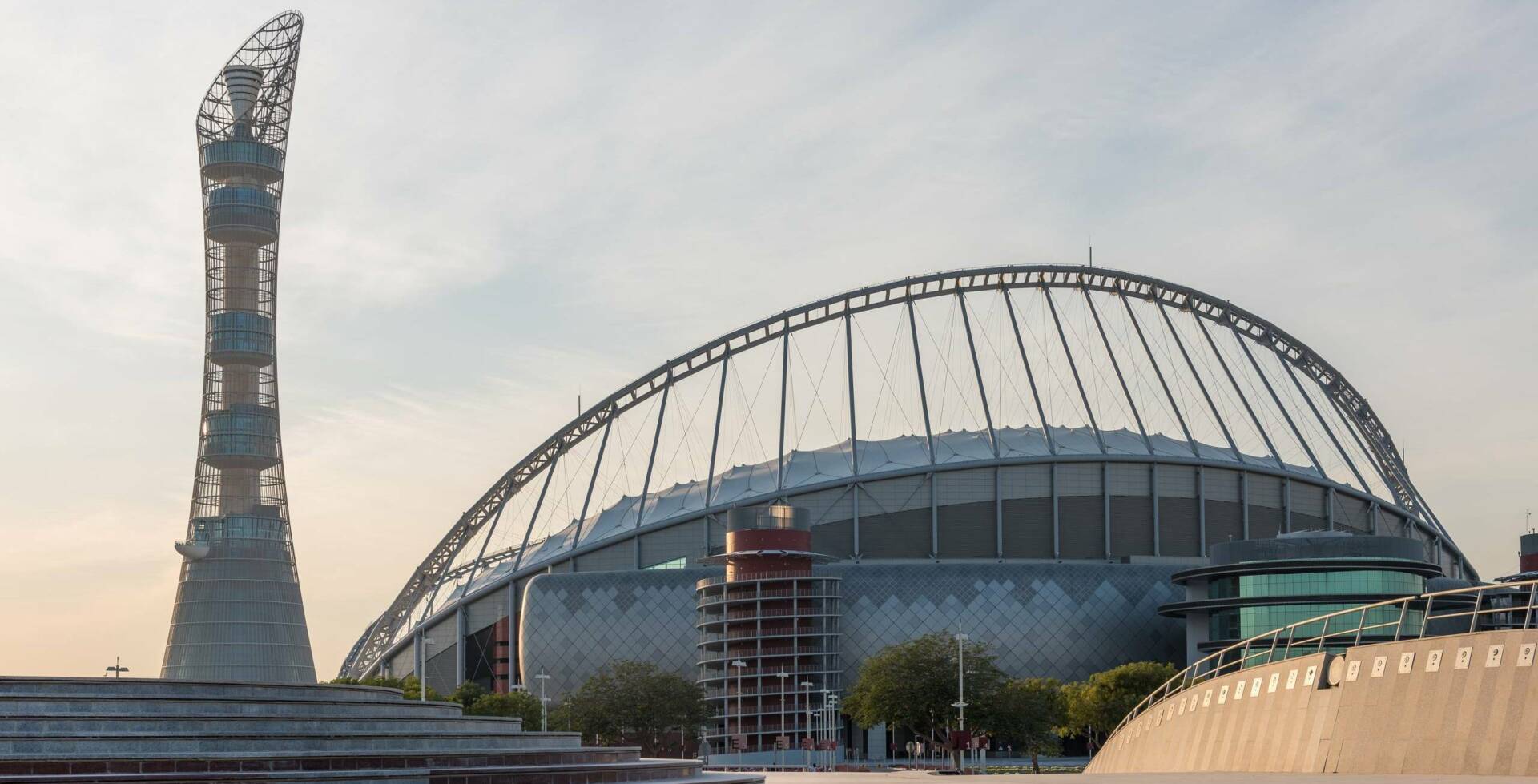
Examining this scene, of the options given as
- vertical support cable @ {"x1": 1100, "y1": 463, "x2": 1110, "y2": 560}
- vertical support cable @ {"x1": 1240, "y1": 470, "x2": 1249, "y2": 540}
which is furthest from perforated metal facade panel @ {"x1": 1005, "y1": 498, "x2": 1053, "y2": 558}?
vertical support cable @ {"x1": 1240, "y1": 470, "x2": 1249, "y2": 540}

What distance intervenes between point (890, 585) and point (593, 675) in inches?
935

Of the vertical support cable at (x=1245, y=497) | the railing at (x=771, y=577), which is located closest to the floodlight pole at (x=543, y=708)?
the railing at (x=771, y=577)

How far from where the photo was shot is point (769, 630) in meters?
138

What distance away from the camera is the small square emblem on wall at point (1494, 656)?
36281 mm

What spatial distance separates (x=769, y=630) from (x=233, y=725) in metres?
89.8

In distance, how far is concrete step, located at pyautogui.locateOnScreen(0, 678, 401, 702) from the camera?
47.6m

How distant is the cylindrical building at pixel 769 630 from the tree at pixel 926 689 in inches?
655

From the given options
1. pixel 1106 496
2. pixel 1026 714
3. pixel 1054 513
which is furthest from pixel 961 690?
pixel 1106 496

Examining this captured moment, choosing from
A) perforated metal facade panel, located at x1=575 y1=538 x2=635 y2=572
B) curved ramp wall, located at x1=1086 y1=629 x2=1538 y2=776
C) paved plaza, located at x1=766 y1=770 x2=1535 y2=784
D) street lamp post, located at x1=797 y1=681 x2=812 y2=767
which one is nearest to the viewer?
paved plaza, located at x1=766 y1=770 x2=1535 y2=784

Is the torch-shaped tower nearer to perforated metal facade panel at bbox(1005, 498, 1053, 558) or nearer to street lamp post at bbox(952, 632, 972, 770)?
street lamp post at bbox(952, 632, 972, 770)

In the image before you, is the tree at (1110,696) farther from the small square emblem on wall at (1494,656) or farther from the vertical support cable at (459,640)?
the small square emblem on wall at (1494,656)

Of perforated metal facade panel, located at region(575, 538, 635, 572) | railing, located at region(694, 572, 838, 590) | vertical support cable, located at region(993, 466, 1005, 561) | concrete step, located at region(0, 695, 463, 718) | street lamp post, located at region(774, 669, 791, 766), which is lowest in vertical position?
street lamp post, located at region(774, 669, 791, 766)

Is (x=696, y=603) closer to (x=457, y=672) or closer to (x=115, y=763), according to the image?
(x=457, y=672)

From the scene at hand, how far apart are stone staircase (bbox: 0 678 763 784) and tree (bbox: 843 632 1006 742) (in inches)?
2382
